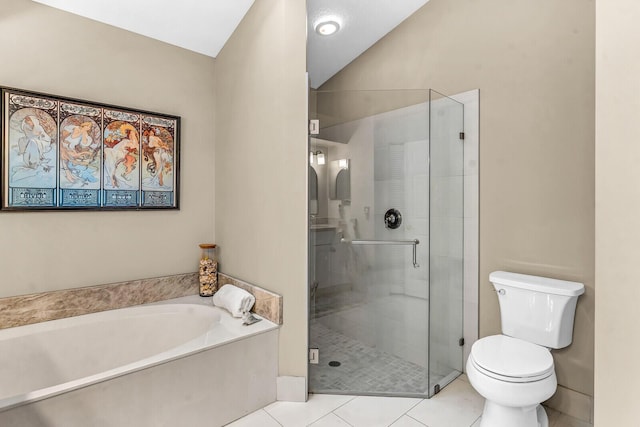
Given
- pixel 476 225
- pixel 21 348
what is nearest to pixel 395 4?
pixel 476 225

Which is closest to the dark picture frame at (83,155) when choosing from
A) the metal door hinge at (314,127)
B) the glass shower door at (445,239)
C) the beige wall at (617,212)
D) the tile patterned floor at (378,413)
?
the metal door hinge at (314,127)

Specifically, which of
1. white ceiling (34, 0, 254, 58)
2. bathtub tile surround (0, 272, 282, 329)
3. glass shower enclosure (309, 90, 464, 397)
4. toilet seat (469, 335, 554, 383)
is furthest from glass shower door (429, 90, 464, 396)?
white ceiling (34, 0, 254, 58)

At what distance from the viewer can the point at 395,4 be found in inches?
100

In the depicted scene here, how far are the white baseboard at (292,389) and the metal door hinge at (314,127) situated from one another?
1.56 meters

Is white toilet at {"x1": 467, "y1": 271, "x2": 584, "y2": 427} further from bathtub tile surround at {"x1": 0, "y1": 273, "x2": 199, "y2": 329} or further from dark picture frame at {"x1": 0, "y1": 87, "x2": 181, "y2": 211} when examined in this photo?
dark picture frame at {"x1": 0, "y1": 87, "x2": 181, "y2": 211}

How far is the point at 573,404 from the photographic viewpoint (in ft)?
6.40

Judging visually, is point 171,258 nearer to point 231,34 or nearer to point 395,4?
point 231,34

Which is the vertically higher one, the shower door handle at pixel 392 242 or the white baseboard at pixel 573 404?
the shower door handle at pixel 392 242

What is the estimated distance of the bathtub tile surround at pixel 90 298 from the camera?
2.05 metres

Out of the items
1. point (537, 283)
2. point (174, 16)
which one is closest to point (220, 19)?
point (174, 16)

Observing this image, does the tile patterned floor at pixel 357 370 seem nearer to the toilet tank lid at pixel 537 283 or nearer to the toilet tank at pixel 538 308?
the toilet tank at pixel 538 308

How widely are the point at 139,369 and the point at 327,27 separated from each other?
256 cm

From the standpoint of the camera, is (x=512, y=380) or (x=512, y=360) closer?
(x=512, y=380)

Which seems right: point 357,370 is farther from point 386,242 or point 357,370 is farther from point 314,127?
point 314,127
